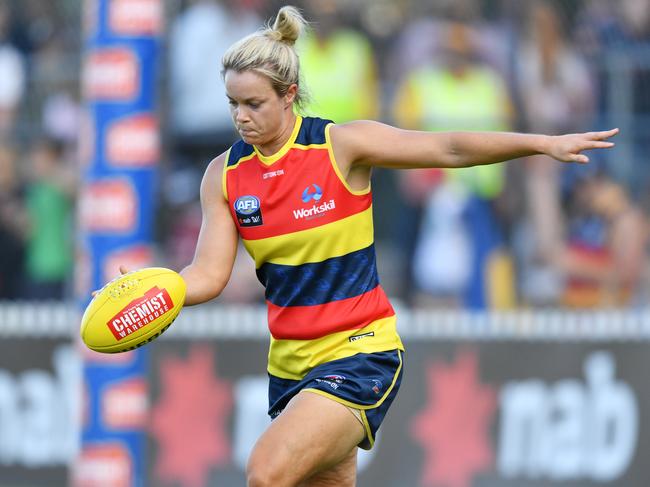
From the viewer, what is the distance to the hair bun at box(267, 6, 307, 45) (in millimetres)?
5328

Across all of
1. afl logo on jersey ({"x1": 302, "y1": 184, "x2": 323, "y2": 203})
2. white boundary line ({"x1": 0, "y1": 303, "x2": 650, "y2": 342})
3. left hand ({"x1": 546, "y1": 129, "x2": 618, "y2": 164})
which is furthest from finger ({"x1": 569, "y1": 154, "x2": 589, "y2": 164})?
white boundary line ({"x1": 0, "y1": 303, "x2": 650, "y2": 342})

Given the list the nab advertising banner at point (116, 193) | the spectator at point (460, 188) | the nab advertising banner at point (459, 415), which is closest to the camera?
the nab advertising banner at point (116, 193)

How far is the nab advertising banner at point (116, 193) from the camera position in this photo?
7480 millimetres

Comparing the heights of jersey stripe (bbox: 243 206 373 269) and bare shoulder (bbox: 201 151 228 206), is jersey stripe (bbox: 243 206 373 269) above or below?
below

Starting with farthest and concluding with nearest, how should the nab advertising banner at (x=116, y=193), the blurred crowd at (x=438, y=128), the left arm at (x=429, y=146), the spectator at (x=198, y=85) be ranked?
1. the spectator at (x=198, y=85)
2. the blurred crowd at (x=438, y=128)
3. the nab advertising banner at (x=116, y=193)
4. the left arm at (x=429, y=146)

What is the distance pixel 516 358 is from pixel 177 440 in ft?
7.89

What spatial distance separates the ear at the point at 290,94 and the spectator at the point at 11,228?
4.82m

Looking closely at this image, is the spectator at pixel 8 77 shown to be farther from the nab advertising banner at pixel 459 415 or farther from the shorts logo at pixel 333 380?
the shorts logo at pixel 333 380

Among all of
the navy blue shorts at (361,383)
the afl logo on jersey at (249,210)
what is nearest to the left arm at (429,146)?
the afl logo on jersey at (249,210)

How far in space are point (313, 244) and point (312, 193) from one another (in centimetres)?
21

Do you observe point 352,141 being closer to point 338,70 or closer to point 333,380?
point 333,380

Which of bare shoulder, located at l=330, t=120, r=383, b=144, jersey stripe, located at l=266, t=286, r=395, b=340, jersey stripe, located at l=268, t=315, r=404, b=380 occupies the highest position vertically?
bare shoulder, located at l=330, t=120, r=383, b=144

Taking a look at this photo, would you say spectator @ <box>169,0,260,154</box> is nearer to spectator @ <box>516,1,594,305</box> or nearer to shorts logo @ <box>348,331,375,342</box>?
spectator @ <box>516,1,594,305</box>

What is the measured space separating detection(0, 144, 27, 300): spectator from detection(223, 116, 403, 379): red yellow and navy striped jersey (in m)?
4.67
